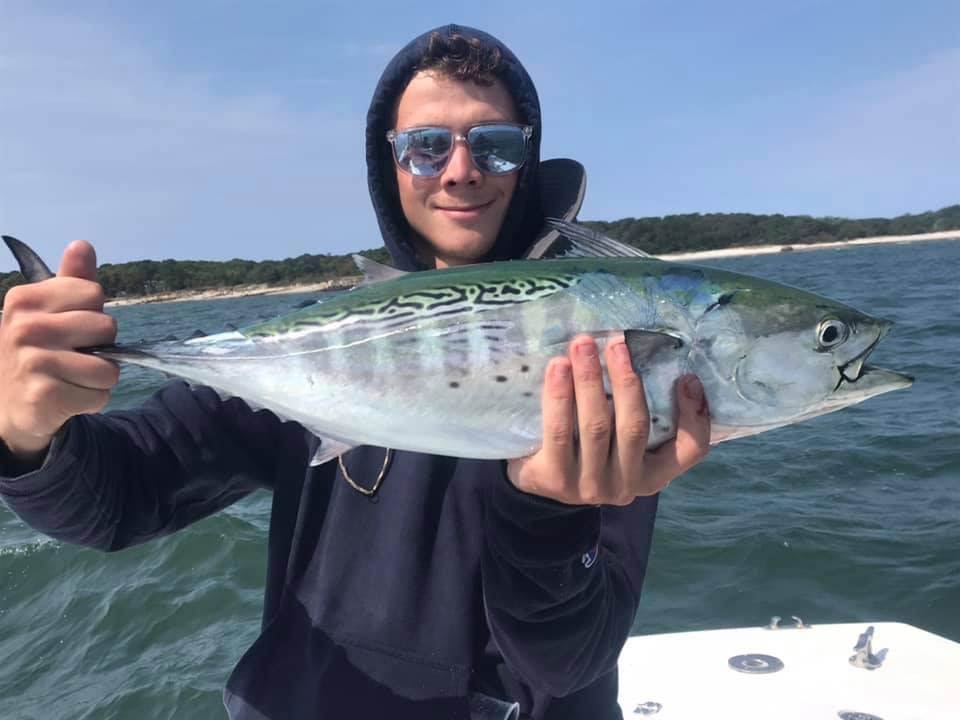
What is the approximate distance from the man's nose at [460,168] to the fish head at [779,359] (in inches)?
43.6

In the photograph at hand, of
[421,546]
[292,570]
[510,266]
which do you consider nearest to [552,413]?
[510,266]

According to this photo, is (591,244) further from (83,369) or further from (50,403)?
(50,403)

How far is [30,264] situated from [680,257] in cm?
9058

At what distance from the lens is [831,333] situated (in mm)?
2098

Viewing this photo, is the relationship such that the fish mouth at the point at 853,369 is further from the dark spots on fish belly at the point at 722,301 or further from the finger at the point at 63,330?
the finger at the point at 63,330

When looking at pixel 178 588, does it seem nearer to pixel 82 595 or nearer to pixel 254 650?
pixel 82 595

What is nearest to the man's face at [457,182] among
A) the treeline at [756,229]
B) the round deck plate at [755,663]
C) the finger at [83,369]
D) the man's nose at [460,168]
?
the man's nose at [460,168]

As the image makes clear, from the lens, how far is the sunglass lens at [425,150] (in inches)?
110

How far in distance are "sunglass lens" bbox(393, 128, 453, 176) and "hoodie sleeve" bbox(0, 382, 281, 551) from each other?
45.2 inches

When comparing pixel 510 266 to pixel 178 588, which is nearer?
pixel 510 266

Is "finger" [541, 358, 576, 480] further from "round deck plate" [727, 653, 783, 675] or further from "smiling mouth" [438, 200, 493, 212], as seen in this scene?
"round deck plate" [727, 653, 783, 675]

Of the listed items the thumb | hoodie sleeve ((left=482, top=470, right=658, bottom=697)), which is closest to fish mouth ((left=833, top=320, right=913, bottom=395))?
hoodie sleeve ((left=482, top=470, right=658, bottom=697))

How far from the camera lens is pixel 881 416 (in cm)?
1084

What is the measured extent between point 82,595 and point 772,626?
6.53m
